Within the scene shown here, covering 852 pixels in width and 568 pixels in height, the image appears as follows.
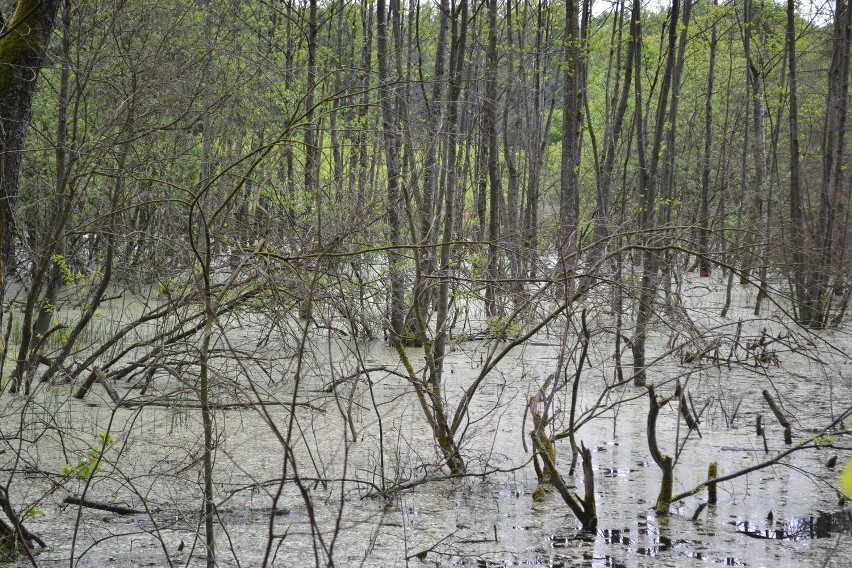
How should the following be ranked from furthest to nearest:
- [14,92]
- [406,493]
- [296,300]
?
1. [406,493]
2. [296,300]
3. [14,92]

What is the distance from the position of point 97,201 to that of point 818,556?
8.57 metres

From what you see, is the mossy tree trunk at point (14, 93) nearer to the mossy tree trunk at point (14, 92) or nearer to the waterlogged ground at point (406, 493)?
the mossy tree trunk at point (14, 92)

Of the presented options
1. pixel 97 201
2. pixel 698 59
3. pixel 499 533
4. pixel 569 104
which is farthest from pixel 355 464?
pixel 698 59

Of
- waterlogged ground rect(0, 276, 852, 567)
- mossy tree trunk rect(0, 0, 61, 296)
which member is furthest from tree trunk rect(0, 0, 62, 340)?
waterlogged ground rect(0, 276, 852, 567)

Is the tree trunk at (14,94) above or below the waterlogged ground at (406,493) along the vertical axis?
above

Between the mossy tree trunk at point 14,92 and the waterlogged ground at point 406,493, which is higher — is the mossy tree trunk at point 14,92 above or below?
above

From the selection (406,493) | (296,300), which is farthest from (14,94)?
(406,493)

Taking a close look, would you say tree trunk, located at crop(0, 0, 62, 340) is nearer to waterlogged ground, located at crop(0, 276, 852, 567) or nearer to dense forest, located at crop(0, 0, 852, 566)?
dense forest, located at crop(0, 0, 852, 566)

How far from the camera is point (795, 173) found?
10836 millimetres

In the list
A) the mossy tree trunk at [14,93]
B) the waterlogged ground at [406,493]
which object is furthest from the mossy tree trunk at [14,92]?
the waterlogged ground at [406,493]

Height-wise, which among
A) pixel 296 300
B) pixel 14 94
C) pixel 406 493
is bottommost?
pixel 406 493

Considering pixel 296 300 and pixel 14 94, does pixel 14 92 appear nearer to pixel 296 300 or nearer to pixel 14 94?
pixel 14 94

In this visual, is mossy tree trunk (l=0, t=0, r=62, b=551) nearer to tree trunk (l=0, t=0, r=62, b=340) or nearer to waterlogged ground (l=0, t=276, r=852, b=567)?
tree trunk (l=0, t=0, r=62, b=340)

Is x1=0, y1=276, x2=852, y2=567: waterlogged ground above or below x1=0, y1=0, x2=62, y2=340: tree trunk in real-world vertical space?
below
